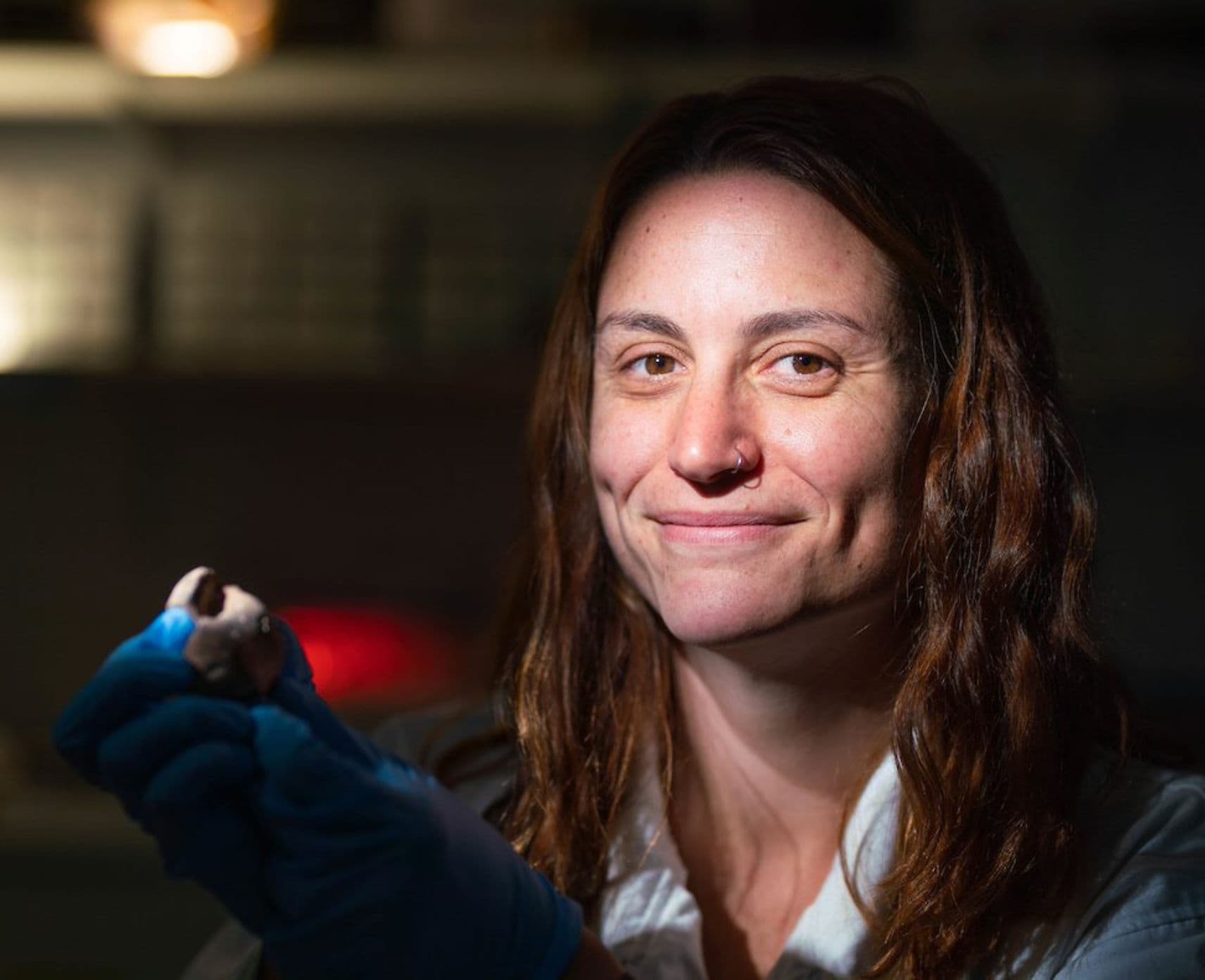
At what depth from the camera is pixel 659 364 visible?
3.26 feet

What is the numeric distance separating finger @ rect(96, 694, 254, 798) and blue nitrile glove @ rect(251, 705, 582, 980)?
0.02 metres

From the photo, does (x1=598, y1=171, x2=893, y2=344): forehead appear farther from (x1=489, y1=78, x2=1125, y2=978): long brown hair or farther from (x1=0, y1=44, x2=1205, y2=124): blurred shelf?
(x1=0, y1=44, x2=1205, y2=124): blurred shelf

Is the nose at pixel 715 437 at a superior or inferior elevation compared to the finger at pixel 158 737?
superior

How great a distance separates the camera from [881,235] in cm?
95

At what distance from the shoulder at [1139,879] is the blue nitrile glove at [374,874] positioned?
1.51 feet

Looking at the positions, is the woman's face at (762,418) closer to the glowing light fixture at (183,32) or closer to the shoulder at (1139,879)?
the shoulder at (1139,879)

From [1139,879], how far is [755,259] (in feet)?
1.85

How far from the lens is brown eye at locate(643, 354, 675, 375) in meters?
0.99

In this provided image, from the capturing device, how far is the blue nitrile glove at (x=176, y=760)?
2.09ft

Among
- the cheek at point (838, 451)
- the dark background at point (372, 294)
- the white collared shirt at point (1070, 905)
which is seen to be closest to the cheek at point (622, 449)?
the cheek at point (838, 451)

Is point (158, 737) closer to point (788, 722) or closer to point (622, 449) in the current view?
point (622, 449)

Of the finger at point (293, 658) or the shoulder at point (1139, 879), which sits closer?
the finger at point (293, 658)

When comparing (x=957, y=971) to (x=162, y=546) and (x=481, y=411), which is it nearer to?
(x=481, y=411)

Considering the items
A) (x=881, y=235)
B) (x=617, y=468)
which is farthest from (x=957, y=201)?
(x=617, y=468)
